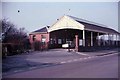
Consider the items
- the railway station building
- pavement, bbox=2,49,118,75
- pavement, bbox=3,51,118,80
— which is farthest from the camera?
the railway station building

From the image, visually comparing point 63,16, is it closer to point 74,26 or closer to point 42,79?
point 74,26

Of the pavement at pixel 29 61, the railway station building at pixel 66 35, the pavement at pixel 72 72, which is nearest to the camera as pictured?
the pavement at pixel 72 72

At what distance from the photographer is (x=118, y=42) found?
234 ft

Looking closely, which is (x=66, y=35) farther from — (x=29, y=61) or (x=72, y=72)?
(x=72, y=72)

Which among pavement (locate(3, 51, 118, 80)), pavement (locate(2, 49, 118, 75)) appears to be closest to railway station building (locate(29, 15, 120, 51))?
pavement (locate(2, 49, 118, 75))

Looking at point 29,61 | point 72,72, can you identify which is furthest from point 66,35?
point 72,72

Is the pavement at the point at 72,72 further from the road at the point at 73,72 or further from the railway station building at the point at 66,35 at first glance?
the railway station building at the point at 66,35

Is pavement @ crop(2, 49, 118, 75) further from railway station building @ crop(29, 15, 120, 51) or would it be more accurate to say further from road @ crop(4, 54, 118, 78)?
railway station building @ crop(29, 15, 120, 51)

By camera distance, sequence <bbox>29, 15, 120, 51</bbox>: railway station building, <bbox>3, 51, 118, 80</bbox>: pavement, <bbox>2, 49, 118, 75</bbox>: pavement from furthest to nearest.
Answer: <bbox>29, 15, 120, 51</bbox>: railway station building < <bbox>2, 49, 118, 75</bbox>: pavement < <bbox>3, 51, 118, 80</bbox>: pavement

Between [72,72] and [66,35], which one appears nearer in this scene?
[72,72]

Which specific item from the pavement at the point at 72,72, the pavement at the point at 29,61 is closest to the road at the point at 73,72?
the pavement at the point at 72,72

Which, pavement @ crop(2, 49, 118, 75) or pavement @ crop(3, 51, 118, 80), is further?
pavement @ crop(2, 49, 118, 75)

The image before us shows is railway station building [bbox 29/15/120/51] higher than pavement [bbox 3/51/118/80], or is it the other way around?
railway station building [bbox 29/15/120/51]

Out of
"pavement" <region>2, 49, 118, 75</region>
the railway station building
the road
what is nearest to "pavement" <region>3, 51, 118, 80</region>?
the road
